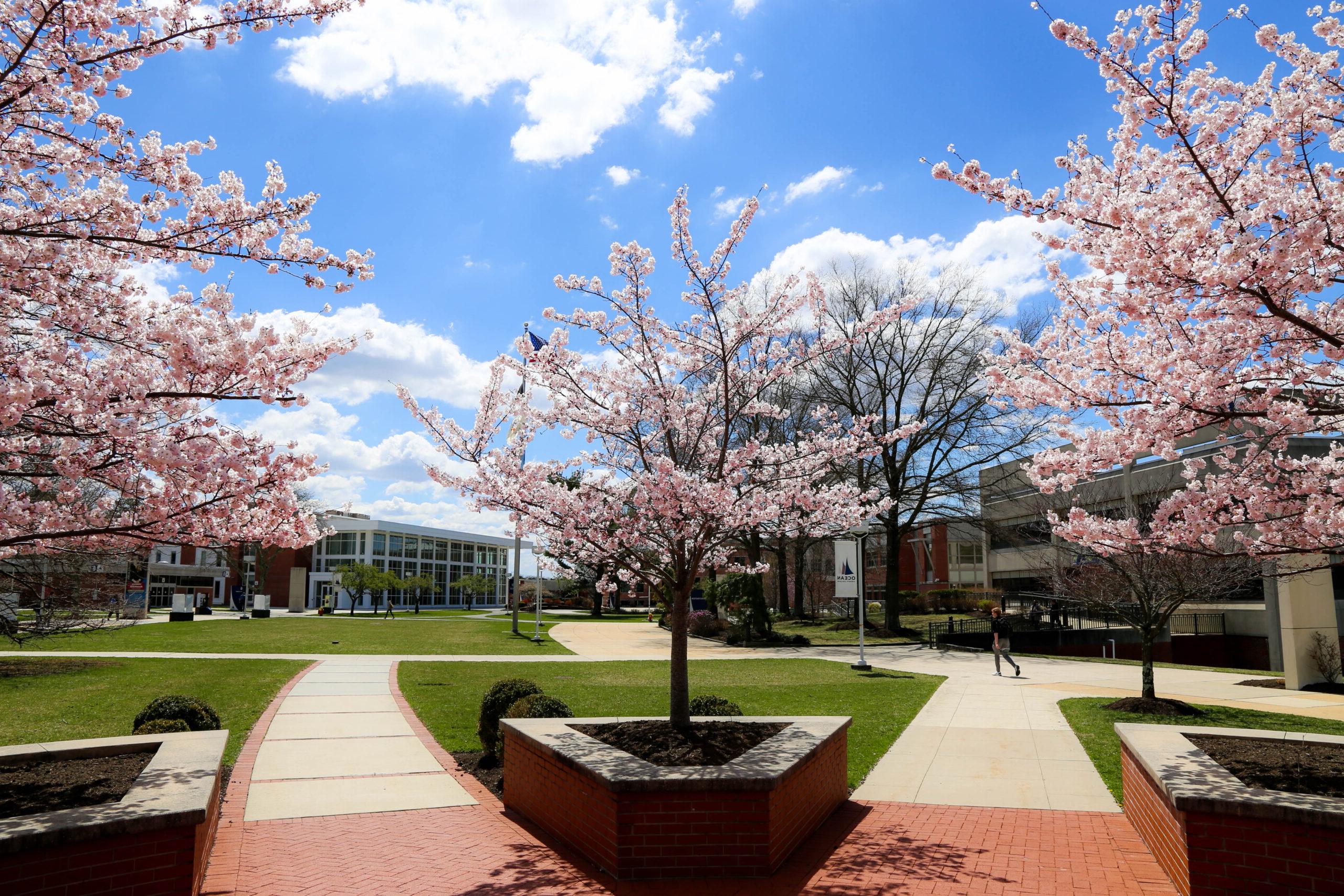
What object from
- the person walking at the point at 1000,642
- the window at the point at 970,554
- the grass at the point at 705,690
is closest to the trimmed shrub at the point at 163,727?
the grass at the point at 705,690

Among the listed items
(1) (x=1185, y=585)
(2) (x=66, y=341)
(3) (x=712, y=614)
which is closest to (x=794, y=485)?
(2) (x=66, y=341)

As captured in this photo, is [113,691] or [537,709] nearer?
[537,709]

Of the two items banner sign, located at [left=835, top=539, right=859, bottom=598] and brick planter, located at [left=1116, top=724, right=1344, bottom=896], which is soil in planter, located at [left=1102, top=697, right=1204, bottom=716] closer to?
brick planter, located at [left=1116, top=724, right=1344, bottom=896]

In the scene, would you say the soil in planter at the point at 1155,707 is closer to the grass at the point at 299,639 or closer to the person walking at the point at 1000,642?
the person walking at the point at 1000,642

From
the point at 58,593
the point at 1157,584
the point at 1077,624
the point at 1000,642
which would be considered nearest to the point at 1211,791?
the point at 1157,584

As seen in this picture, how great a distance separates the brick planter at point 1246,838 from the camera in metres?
4.42

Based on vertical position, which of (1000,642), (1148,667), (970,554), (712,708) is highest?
(970,554)

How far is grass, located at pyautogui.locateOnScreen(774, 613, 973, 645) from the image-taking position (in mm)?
28266

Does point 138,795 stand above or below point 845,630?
above

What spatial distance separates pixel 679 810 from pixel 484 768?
4.21 metres

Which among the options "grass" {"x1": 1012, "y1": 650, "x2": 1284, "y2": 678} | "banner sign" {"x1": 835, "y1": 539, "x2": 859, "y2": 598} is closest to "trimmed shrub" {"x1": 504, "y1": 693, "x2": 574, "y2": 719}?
"banner sign" {"x1": 835, "y1": 539, "x2": 859, "y2": 598}

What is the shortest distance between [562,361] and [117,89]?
401 centimetres

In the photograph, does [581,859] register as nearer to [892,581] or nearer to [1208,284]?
[1208,284]

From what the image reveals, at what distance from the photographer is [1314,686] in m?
16.5
